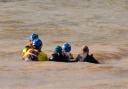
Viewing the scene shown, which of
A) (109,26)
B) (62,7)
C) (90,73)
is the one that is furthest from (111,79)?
(62,7)

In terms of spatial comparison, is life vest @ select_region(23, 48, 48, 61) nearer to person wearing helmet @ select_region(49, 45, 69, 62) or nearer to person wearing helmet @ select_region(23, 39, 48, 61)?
person wearing helmet @ select_region(23, 39, 48, 61)

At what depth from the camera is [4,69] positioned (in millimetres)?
17312

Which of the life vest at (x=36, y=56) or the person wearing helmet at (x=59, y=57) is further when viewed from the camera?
the person wearing helmet at (x=59, y=57)

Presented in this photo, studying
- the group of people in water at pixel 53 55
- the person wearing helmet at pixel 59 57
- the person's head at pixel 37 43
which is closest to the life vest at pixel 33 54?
the group of people in water at pixel 53 55

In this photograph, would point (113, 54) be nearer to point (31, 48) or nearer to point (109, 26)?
point (31, 48)

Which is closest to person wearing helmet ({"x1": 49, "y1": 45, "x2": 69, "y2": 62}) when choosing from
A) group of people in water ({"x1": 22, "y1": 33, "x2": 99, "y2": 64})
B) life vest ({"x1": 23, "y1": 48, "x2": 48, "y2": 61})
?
group of people in water ({"x1": 22, "y1": 33, "x2": 99, "y2": 64})

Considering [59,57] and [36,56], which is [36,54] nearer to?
[36,56]

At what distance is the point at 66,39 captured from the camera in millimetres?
26469

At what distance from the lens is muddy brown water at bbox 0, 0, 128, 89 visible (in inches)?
624

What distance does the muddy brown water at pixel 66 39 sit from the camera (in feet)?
52.0

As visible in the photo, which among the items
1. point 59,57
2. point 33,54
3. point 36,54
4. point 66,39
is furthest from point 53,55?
point 66,39

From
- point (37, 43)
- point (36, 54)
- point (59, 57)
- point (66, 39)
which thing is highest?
point (66, 39)

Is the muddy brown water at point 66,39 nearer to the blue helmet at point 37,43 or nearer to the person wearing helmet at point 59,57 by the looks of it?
the person wearing helmet at point 59,57

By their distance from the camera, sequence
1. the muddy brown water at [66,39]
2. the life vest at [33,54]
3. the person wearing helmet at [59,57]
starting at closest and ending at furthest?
1. the muddy brown water at [66,39]
2. the life vest at [33,54]
3. the person wearing helmet at [59,57]
